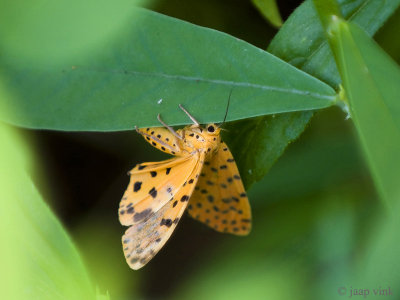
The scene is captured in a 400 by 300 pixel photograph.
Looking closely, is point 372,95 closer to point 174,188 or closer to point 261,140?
point 261,140

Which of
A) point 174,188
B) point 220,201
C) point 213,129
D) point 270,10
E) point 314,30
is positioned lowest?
point 220,201

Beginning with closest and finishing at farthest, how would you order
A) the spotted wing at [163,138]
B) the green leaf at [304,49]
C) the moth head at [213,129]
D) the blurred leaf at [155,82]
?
1. the blurred leaf at [155,82]
2. the green leaf at [304,49]
3. the moth head at [213,129]
4. the spotted wing at [163,138]

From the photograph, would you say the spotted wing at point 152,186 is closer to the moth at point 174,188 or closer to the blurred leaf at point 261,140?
the moth at point 174,188

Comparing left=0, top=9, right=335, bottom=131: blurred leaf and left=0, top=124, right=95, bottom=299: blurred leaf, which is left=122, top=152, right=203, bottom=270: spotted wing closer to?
left=0, top=9, right=335, bottom=131: blurred leaf

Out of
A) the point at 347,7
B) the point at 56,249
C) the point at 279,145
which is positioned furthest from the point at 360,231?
the point at 56,249

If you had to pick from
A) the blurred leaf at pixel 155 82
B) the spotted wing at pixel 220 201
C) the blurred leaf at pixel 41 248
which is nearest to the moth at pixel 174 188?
the spotted wing at pixel 220 201

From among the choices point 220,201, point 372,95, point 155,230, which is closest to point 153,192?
point 155,230
